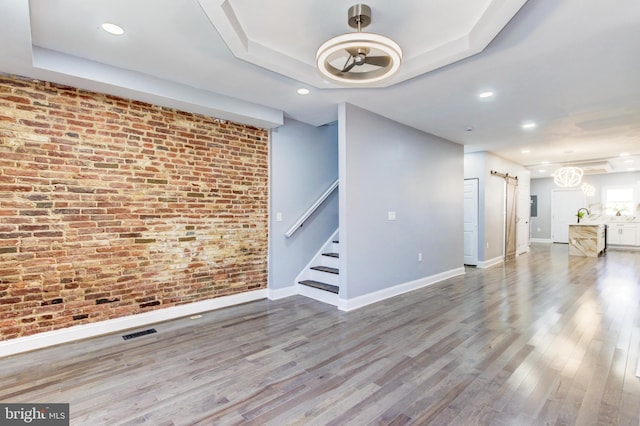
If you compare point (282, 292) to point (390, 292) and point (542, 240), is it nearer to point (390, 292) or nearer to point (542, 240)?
point (390, 292)

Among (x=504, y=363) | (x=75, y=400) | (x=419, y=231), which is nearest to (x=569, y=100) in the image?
(x=419, y=231)

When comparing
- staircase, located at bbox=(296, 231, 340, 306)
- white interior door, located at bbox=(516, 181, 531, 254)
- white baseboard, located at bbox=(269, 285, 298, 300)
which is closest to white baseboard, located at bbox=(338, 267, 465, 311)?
staircase, located at bbox=(296, 231, 340, 306)

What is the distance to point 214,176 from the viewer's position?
4.08 metres

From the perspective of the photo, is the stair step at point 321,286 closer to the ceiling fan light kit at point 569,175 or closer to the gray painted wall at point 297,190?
the gray painted wall at point 297,190

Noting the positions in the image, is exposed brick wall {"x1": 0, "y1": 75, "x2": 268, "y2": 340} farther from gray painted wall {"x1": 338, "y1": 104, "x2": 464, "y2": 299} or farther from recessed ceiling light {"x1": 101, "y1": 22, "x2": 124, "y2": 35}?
gray painted wall {"x1": 338, "y1": 104, "x2": 464, "y2": 299}

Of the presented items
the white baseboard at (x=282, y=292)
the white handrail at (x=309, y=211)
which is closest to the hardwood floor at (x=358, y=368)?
the white baseboard at (x=282, y=292)

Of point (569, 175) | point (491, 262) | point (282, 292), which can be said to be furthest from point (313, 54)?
point (569, 175)

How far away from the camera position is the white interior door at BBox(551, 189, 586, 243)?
37.1 feet

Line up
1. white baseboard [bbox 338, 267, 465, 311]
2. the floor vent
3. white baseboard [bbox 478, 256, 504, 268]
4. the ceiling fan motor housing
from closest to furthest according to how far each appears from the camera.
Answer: the ceiling fan motor housing, the floor vent, white baseboard [bbox 338, 267, 465, 311], white baseboard [bbox 478, 256, 504, 268]

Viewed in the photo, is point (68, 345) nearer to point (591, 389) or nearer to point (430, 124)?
point (591, 389)

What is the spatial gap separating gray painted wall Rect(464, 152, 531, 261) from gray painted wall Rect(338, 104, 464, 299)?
1155 millimetres

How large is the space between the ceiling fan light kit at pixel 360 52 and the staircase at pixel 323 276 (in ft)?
8.97

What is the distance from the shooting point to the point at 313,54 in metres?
2.96

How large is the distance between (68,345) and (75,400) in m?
1.13
